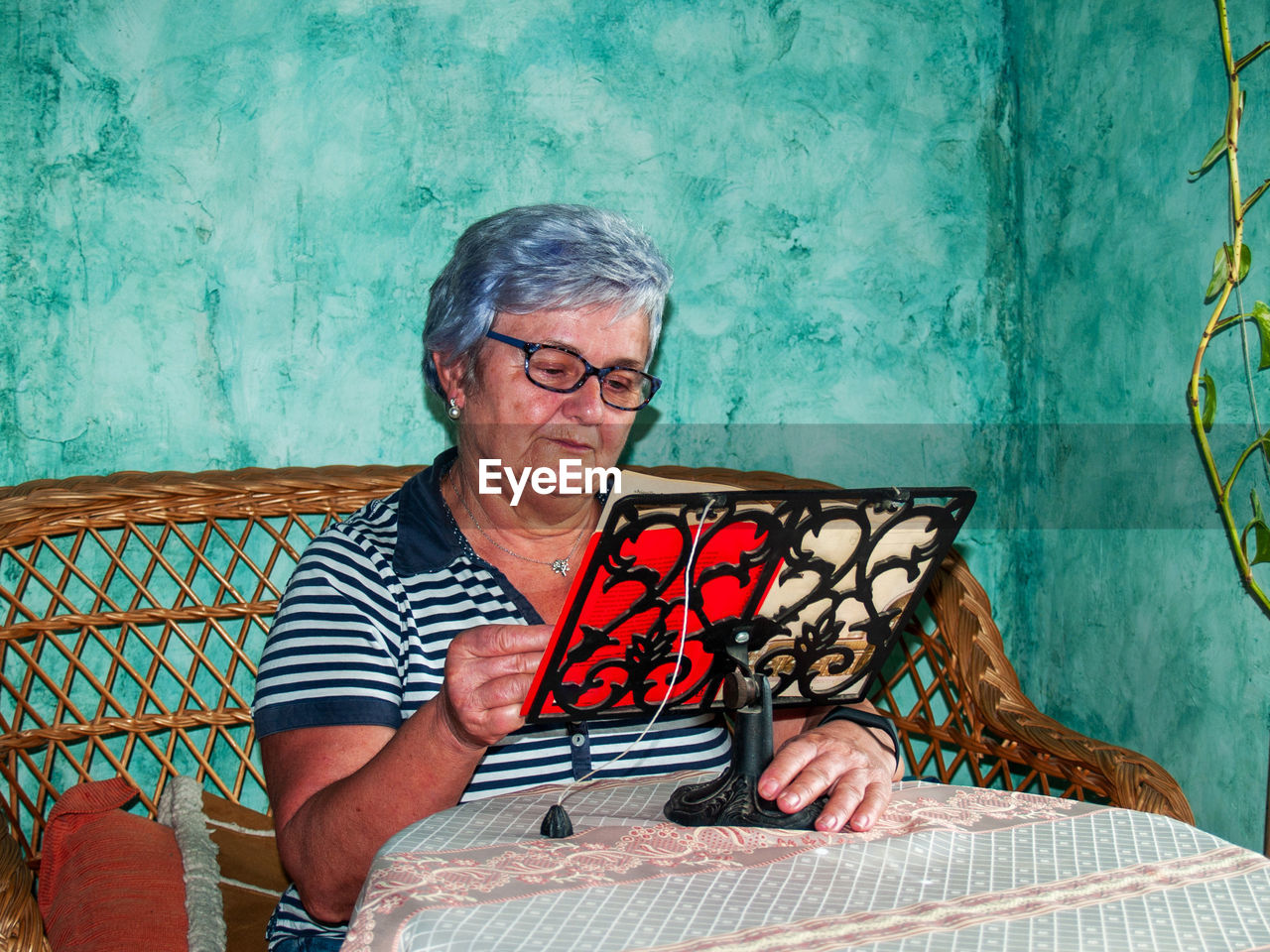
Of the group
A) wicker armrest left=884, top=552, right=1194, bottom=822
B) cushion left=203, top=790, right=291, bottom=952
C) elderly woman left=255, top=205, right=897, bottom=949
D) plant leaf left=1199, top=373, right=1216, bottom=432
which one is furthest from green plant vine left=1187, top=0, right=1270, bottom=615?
cushion left=203, top=790, right=291, bottom=952

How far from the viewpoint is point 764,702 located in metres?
0.99

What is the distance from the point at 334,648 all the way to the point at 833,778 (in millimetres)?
556

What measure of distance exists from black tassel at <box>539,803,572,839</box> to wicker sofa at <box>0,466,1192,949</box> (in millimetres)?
737

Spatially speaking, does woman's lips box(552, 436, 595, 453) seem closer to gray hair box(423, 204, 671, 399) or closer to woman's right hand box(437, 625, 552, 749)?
gray hair box(423, 204, 671, 399)

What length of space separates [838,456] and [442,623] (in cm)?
103

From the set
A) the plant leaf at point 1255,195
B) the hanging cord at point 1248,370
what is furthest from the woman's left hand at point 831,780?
the plant leaf at point 1255,195

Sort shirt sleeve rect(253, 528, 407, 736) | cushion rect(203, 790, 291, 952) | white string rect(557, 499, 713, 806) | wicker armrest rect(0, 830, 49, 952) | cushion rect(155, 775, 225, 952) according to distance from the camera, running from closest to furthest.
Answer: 1. white string rect(557, 499, 713, 806)
2. wicker armrest rect(0, 830, 49, 952)
3. shirt sleeve rect(253, 528, 407, 736)
4. cushion rect(155, 775, 225, 952)
5. cushion rect(203, 790, 291, 952)

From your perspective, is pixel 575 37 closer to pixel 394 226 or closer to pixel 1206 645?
pixel 394 226

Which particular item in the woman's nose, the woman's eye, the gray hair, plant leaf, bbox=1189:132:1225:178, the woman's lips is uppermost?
plant leaf, bbox=1189:132:1225:178

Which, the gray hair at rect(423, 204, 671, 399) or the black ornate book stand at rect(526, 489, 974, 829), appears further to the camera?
the gray hair at rect(423, 204, 671, 399)

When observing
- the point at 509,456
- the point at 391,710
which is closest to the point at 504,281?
the point at 509,456

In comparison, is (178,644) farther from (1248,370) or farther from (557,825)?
(1248,370)

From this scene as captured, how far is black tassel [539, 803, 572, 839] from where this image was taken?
35.9 inches

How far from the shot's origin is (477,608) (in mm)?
1308
